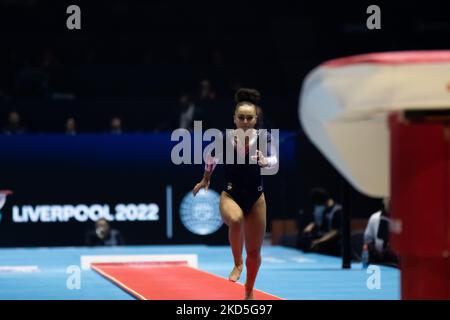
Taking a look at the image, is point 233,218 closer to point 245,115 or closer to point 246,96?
point 245,115

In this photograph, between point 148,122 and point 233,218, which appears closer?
point 233,218

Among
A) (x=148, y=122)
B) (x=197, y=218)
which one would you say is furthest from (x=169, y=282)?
(x=148, y=122)

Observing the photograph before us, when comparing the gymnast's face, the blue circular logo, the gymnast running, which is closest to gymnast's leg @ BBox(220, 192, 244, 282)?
the gymnast running

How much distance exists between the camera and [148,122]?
17938 millimetres

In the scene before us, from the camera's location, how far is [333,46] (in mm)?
21172

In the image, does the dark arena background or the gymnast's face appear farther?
the dark arena background

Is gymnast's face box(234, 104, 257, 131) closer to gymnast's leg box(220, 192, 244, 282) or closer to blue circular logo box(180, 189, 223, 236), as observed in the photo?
gymnast's leg box(220, 192, 244, 282)

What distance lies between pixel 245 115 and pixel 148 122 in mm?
10907

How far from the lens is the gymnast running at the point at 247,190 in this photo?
23.4 ft

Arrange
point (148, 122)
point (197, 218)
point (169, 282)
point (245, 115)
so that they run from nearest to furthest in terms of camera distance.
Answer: point (245, 115) → point (169, 282) → point (197, 218) → point (148, 122)

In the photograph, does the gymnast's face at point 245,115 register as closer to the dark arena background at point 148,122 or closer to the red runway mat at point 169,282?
the red runway mat at point 169,282

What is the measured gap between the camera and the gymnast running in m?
7.14

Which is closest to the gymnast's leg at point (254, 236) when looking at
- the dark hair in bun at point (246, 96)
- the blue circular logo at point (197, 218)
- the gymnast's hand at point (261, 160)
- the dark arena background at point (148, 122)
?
the gymnast's hand at point (261, 160)
